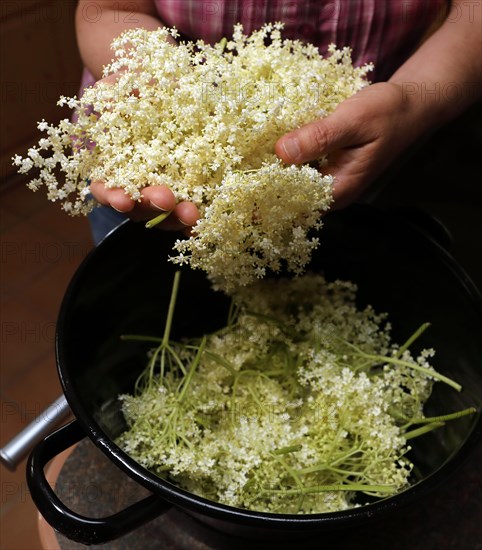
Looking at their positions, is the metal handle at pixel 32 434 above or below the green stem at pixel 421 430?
above

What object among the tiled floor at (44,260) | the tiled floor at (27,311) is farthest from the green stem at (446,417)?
the tiled floor at (27,311)

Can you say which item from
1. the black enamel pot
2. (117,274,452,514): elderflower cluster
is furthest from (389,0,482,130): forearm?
(117,274,452,514): elderflower cluster

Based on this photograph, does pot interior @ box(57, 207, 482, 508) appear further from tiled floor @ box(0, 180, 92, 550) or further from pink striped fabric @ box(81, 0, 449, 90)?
tiled floor @ box(0, 180, 92, 550)

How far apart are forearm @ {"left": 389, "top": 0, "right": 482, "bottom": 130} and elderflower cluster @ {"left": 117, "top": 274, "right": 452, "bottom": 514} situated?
29cm

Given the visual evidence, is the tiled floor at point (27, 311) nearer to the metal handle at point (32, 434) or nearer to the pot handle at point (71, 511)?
the metal handle at point (32, 434)

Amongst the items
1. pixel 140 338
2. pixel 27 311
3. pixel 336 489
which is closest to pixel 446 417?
pixel 336 489

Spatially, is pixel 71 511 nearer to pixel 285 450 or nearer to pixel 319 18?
pixel 285 450

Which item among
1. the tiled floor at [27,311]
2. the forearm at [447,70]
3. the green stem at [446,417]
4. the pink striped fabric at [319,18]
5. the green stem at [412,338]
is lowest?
the tiled floor at [27,311]

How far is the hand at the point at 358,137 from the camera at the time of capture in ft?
2.14

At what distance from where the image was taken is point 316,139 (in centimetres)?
65

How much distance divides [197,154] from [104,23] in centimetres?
42

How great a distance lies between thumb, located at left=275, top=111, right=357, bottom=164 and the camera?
0.63 meters

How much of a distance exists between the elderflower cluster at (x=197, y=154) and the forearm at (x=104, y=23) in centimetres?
24

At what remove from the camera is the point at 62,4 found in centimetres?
202
